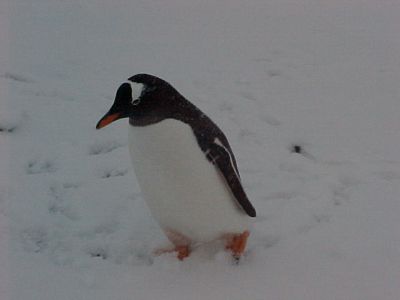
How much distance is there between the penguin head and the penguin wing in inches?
8.2

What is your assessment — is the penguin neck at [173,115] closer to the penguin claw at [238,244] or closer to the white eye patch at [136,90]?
the white eye patch at [136,90]

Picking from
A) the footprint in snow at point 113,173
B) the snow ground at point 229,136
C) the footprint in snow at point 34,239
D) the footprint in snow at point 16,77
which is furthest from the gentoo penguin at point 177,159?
the footprint in snow at point 16,77

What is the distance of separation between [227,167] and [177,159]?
19cm

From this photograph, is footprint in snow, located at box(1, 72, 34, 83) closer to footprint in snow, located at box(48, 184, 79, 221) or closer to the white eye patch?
footprint in snow, located at box(48, 184, 79, 221)

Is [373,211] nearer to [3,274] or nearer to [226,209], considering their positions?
[226,209]

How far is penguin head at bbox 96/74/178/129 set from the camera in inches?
78.3

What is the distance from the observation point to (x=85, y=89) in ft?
11.3

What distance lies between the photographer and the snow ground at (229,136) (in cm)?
216

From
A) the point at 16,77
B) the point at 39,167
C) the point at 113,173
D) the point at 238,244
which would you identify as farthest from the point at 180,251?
the point at 16,77

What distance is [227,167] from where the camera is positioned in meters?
2.07

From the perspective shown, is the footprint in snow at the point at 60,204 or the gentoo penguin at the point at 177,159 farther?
the footprint in snow at the point at 60,204

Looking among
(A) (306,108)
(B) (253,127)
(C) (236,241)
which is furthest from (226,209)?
(A) (306,108)

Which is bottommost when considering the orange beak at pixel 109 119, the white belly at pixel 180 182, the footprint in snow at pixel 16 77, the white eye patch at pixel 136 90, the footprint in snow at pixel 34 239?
the footprint in snow at pixel 34 239

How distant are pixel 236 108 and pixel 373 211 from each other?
1037mm
